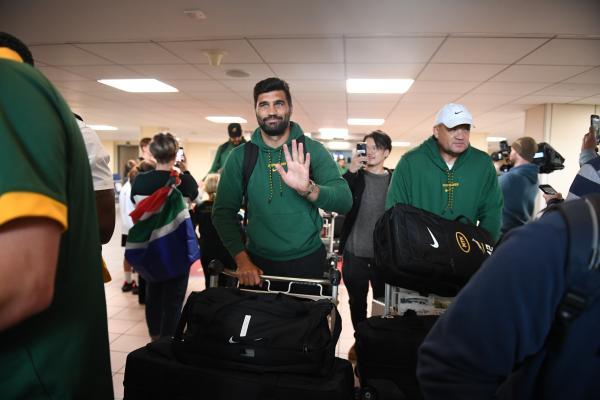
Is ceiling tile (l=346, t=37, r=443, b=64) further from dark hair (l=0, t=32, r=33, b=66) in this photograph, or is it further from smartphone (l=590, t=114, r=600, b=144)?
→ dark hair (l=0, t=32, r=33, b=66)

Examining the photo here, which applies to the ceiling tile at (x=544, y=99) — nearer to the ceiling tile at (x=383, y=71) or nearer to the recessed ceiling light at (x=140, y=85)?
the ceiling tile at (x=383, y=71)

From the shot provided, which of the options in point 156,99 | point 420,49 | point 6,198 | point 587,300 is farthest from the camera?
point 156,99

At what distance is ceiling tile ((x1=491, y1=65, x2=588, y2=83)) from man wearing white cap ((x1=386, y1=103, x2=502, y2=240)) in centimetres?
287

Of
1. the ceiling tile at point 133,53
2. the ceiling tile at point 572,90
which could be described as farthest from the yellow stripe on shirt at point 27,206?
the ceiling tile at point 572,90

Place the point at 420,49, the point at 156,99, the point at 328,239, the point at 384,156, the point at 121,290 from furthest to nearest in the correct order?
1. the point at 156,99
2. the point at 328,239
3. the point at 121,290
4. the point at 420,49
5. the point at 384,156

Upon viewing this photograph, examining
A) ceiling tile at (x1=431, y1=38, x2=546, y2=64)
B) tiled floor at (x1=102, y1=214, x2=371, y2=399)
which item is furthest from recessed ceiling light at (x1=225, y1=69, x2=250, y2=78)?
tiled floor at (x1=102, y1=214, x2=371, y2=399)

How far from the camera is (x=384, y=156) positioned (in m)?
2.91

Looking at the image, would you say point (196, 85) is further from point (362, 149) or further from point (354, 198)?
point (354, 198)

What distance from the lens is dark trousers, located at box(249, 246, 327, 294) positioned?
1.86 meters

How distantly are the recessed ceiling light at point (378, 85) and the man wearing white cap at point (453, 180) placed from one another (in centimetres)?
321

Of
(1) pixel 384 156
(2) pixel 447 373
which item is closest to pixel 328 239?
(1) pixel 384 156

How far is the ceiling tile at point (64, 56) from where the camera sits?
13.3 ft

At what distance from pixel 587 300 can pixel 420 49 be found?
146 inches

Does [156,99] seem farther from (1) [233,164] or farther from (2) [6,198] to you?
(2) [6,198]
